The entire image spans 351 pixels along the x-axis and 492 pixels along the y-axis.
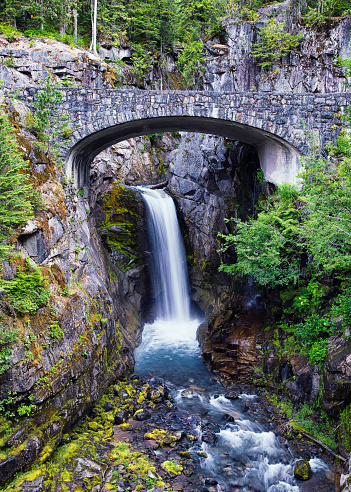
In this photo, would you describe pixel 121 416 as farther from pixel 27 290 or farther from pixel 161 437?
pixel 27 290

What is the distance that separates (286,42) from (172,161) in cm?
1048

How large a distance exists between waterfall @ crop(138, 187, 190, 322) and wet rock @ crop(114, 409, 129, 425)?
8808mm

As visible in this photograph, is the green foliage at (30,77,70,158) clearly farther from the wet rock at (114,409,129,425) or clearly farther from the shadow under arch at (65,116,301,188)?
the wet rock at (114,409,129,425)

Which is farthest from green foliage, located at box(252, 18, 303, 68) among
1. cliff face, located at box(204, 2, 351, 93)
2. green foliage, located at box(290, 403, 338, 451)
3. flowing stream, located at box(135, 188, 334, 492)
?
green foliage, located at box(290, 403, 338, 451)

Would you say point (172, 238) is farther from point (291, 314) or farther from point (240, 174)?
point (291, 314)

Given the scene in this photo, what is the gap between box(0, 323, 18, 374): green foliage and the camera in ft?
19.0

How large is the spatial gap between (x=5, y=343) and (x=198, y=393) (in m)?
7.00

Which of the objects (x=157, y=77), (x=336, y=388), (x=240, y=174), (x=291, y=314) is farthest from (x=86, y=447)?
(x=157, y=77)

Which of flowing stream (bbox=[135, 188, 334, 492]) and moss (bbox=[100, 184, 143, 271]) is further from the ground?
moss (bbox=[100, 184, 143, 271])

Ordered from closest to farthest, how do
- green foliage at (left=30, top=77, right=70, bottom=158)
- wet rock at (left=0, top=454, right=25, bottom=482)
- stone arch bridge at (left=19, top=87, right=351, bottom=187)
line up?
wet rock at (left=0, top=454, right=25, bottom=482)
green foliage at (left=30, top=77, right=70, bottom=158)
stone arch bridge at (left=19, top=87, right=351, bottom=187)

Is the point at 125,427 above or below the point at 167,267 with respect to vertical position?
below

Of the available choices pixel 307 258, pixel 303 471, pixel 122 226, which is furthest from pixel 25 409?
pixel 122 226

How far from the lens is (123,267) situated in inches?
637

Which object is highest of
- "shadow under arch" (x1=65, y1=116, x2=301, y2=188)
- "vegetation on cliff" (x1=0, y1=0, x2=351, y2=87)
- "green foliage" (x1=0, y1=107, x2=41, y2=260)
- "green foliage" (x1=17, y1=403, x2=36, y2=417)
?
"vegetation on cliff" (x1=0, y1=0, x2=351, y2=87)
